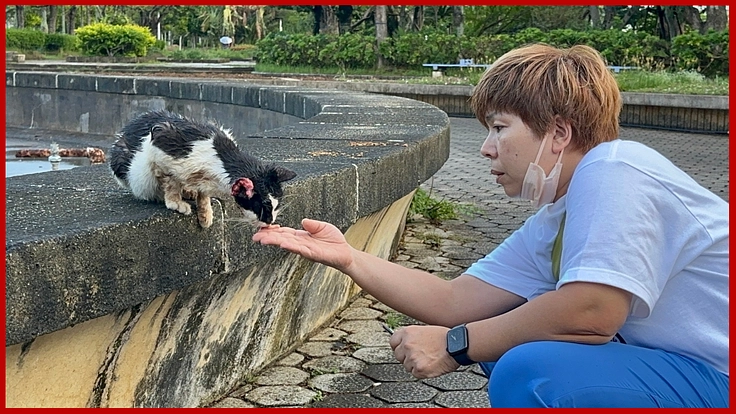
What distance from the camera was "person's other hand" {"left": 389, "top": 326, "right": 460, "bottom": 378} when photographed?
2.42 meters

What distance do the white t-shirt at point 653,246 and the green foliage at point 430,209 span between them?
15.8ft

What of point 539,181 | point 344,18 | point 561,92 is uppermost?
point 344,18

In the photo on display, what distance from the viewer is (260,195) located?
8.35 ft

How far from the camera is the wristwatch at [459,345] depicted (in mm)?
2365

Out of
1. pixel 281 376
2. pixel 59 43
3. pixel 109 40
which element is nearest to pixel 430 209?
pixel 281 376

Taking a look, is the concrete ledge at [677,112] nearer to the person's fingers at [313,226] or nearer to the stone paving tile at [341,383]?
the stone paving tile at [341,383]

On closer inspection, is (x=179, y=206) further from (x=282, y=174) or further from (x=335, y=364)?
(x=335, y=364)

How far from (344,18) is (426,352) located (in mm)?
34247

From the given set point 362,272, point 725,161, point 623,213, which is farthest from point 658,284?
point 725,161

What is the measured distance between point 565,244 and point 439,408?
4.71ft

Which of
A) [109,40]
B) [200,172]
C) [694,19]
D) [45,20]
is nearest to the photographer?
[200,172]

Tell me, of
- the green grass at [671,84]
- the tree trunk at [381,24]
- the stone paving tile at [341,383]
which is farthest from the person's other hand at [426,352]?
the tree trunk at [381,24]

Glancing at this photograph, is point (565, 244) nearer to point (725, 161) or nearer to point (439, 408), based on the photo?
point (439, 408)

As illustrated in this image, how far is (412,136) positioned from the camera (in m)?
5.05
